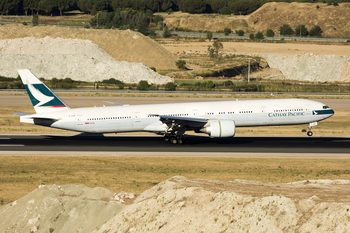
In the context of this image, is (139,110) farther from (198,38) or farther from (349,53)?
(198,38)

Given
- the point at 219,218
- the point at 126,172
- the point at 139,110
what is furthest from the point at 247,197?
the point at 139,110

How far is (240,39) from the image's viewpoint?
19288 cm

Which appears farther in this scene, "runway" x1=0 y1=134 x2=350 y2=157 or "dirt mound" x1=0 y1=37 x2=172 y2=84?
"dirt mound" x1=0 y1=37 x2=172 y2=84

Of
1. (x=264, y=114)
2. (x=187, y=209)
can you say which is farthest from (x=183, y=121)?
(x=187, y=209)

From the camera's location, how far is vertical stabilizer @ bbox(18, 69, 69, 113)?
133ft

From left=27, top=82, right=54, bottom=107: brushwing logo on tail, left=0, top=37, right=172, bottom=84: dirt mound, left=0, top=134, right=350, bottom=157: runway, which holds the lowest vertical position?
left=0, top=134, right=350, bottom=157: runway

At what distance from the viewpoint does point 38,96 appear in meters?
41.0

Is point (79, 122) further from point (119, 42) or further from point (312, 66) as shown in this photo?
point (312, 66)

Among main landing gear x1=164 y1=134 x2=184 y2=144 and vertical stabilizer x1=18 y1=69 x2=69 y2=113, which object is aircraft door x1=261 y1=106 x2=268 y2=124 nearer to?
main landing gear x1=164 y1=134 x2=184 y2=144

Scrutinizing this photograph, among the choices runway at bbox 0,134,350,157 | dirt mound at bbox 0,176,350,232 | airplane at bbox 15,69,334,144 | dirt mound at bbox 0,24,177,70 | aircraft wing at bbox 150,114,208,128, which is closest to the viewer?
dirt mound at bbox 0,176,350,232

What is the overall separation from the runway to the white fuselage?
2.00 metres

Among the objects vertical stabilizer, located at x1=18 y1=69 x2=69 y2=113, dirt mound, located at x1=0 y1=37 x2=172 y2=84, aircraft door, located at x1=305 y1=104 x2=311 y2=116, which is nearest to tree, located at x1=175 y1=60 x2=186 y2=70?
dirt mound, located at x1=0 y1=37 x2=172 y2=84

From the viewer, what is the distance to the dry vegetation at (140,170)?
27.0m

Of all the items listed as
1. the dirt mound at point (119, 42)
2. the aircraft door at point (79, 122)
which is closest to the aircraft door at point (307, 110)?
the aircraft door at point (79, 122)
